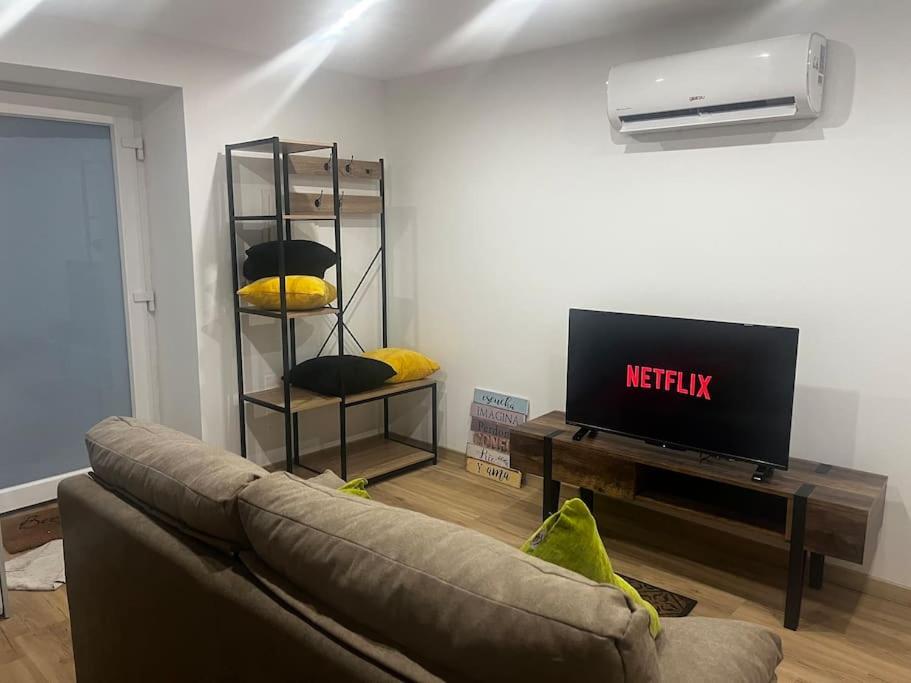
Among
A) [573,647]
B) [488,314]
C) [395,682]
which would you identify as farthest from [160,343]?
[573,647]

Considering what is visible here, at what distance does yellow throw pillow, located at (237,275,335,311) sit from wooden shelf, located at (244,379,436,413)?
19.4 inches

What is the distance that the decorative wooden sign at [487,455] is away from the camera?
412cm

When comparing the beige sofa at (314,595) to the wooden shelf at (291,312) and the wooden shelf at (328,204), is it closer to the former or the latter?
the wooden shelf at (291,312)

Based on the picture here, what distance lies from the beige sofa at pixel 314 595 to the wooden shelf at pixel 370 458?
2.15 metres

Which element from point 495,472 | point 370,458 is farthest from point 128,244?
point 495,472

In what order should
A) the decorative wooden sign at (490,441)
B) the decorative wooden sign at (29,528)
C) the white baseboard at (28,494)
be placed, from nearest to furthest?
the decorative wooden sign at (29,528) → the white baseboard at (28,494) → the decorative wooden sign at (490,441)

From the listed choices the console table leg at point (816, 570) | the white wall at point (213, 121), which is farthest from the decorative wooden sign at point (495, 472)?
the console table leg at point (816, 570)

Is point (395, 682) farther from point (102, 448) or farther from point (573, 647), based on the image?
point (102, 448)

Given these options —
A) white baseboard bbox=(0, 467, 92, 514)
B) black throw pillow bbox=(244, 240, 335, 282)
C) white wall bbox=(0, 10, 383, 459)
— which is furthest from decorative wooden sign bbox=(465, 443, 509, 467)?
white baseboard bbox=(0, 467, 92, 514)

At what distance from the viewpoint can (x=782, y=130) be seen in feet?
9.61

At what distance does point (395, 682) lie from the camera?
1.18m

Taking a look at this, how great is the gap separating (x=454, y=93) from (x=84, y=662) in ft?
11.0

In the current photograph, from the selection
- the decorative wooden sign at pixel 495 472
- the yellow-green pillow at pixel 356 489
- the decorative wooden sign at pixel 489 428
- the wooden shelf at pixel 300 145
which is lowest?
the decorative wooden sign at pixel 495 472

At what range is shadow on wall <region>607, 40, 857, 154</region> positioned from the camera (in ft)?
9.04
